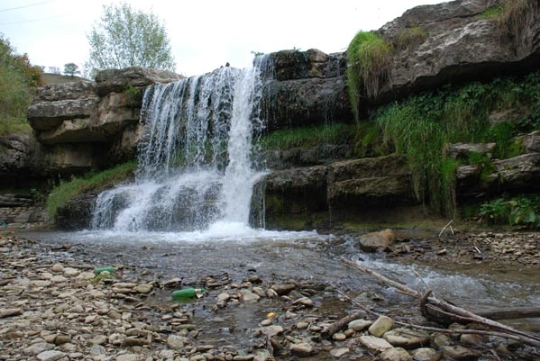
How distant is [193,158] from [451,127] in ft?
22.8

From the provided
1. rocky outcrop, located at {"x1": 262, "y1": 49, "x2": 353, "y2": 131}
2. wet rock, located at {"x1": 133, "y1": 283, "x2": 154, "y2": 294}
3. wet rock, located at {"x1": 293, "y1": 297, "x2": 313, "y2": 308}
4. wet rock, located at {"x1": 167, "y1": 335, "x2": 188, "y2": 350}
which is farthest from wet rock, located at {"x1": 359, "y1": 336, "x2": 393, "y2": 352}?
rocky outcrop, located at {"x1": 262, "y1": 49, "x2": 353, "y2": 131}

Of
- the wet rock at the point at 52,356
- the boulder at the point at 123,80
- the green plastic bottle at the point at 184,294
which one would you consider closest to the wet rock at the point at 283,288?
the green plastic bottle at the point at 184,294

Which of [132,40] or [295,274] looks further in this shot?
[132,40]

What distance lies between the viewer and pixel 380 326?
234 cm

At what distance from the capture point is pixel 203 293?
3.40 metres

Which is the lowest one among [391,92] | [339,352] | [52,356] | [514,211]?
[339,352]

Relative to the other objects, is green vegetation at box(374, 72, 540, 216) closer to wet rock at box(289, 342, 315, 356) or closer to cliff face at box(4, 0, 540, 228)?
cliff face at box(4, 0, 540, 228)

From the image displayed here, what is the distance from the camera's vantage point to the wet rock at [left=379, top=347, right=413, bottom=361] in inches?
78.7

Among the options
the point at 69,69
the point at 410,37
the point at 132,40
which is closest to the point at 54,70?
the point at 69,69

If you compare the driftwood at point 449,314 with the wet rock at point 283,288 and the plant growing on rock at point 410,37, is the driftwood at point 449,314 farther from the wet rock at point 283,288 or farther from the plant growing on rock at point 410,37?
the plant growing on rock at point 410,37

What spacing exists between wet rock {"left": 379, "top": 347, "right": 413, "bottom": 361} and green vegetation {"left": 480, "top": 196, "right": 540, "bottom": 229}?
168 inches

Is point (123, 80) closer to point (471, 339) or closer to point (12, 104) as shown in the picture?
point (12, 104)

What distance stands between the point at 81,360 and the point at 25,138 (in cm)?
1465

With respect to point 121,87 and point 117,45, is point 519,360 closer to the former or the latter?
point 121,87
